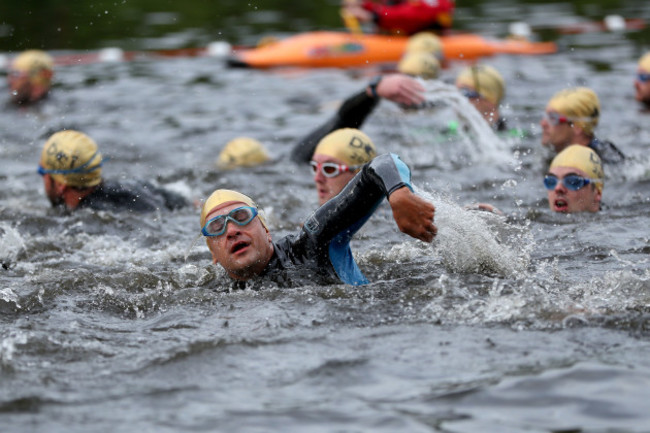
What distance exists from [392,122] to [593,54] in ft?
18.5

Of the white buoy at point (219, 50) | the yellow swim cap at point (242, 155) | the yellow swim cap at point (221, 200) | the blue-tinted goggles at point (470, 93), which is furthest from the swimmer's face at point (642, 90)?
the yellow swim cap at point (221, 200)

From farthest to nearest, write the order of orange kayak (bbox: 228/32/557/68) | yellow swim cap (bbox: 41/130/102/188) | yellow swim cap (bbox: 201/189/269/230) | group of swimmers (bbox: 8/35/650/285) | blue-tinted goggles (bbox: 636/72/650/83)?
orange kayak (bbox: 228/32/557/68)
blue-tinted goggles (bbox: 636/72/650/83)
yellow swim cap (bbox: 41/130/102/188)
yellow swim cap (bbox: 201/189/269/230)
group of swimmers (bbox: 8/35/650/285)

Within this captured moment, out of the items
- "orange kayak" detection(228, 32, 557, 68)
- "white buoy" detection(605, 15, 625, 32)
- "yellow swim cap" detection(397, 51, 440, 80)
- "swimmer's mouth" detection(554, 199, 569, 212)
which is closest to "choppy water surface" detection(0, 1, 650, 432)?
"swimmer's mouth" detection(554, 199, 569, 212)

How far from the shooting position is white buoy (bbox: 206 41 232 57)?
62.4 ft

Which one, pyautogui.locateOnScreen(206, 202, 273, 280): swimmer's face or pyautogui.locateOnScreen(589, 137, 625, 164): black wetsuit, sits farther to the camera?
pyautogui.locateOnScreen(589, 137, 625, 164): black wetsuit

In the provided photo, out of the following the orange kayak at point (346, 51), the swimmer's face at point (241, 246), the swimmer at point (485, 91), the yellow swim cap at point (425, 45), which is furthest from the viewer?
the orange kayak at point (346, 51)

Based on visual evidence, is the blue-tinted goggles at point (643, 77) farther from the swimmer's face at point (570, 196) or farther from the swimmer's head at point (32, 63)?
the swimmer's head at point (32, 63)

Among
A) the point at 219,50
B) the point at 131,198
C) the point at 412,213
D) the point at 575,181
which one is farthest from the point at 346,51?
the point at 412,213

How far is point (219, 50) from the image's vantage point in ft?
62.8

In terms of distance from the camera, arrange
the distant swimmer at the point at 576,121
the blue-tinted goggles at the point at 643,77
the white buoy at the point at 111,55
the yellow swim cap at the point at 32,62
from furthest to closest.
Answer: the white buoy at the point at 111,55, the yellow swim cap at the point at 32,62, the blue-tinted goggles at the point at 643,77, the distant swimmer at the point at 576,121

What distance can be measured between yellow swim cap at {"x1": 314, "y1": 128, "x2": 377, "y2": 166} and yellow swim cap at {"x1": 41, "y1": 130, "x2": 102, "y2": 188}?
92.0 inches

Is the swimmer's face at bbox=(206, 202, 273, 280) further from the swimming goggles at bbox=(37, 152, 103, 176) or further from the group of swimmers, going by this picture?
the swimming goggles at bbox=(37, 152, 103, 176)

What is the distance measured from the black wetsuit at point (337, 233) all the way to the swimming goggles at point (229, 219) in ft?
1.09

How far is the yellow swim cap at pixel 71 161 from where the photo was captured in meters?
9.13
